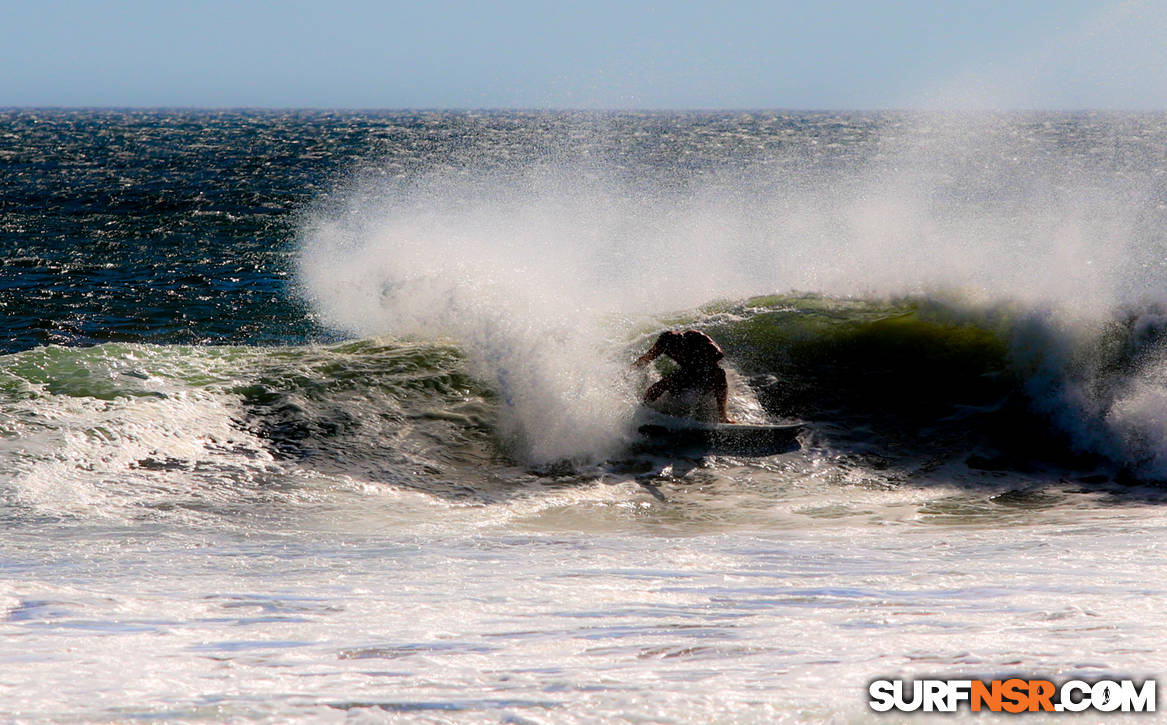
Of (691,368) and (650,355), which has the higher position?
(650,355)

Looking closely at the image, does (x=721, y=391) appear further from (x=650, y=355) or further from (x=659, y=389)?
(x=650, y=355)

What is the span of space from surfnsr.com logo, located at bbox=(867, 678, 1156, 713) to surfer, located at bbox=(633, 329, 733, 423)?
→ 244 inches

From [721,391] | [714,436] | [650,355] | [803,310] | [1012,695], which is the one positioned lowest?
[714,436]

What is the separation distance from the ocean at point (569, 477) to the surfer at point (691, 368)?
351 mm

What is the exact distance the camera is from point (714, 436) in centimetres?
1014

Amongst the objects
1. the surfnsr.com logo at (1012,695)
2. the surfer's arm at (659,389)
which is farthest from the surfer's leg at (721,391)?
the surfnsr.com logo at (1012,695)

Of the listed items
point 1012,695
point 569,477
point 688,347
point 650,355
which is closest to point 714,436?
point 688,347

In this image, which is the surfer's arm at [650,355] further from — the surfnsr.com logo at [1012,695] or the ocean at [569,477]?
the surfnsr.com logo at [1012,695]

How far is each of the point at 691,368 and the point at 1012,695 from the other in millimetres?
6543

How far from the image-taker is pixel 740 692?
4180 millimetres

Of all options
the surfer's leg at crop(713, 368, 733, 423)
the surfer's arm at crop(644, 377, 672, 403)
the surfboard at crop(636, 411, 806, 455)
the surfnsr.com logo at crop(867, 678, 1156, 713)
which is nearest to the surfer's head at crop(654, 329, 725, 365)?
the surfer's leg at crop(713, 368, 733, 423)

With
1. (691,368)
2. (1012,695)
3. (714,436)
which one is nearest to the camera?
(1012,695)

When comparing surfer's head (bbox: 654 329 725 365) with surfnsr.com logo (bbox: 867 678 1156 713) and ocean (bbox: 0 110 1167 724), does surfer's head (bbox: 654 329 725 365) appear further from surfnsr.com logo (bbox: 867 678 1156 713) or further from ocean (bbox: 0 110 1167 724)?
surfnsr.com logo (bbox: 867 678 1156 713)

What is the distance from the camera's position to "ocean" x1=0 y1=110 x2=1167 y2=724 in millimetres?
4508
